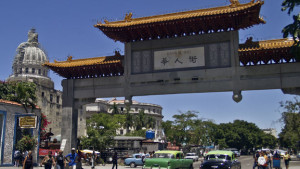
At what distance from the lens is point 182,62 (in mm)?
22609

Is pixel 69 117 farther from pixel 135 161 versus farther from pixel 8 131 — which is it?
pixel 135 161

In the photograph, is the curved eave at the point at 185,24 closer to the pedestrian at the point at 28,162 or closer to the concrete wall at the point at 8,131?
the concrete wall at the point at 8,131

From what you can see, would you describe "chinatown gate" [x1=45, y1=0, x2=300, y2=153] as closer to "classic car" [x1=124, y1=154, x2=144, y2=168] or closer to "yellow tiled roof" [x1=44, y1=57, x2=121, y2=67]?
"yellow tiled roof" [x1=44, y1=57, x2=121, y2=67]

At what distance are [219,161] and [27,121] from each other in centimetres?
1439

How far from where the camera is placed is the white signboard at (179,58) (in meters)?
22.3

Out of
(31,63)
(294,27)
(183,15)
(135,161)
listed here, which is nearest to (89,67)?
(183,15)

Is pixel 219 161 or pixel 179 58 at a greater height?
pixel 179 58

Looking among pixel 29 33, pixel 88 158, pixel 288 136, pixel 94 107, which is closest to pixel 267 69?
pixel 88 158

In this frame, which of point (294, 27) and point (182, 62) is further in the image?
point (182, 62)

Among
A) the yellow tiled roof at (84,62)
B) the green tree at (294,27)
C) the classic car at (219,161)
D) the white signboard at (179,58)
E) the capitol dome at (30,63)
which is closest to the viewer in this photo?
the green tree at (294,27)

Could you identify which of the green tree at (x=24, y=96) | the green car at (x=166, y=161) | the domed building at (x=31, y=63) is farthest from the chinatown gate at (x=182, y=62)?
the domed building at (x=31, y=63)

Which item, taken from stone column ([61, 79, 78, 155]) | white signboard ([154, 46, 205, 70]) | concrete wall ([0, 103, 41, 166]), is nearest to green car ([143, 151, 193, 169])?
white signboard ([154, 46, 205, 70])

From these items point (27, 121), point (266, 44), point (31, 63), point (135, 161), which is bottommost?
point (135, 161)

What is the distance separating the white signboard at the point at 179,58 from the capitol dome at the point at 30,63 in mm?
75534
